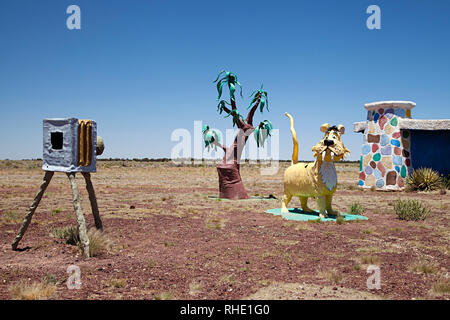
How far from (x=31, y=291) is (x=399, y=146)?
19800 millimetres

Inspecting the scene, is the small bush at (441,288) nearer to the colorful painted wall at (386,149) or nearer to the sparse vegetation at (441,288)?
the sparse vegetation at (441,288)

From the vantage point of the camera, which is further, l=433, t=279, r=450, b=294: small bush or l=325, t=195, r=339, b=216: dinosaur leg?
l=325, t=195, r=339, b=216: dinosaur leg

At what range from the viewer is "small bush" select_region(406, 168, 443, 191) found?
64.5 feet

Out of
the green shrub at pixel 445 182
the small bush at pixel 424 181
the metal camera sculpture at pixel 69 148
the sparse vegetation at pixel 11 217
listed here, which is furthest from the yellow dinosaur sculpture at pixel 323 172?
the green shrub at pixel 445 182

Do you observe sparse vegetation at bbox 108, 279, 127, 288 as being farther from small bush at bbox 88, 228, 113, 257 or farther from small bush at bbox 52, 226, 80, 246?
small bush at bbox 52, 226, 80, 246

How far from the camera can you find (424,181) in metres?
19.7

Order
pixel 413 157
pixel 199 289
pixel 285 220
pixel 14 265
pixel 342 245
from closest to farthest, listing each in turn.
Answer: pixel 199 289 < pixel 14 265 < pixel 342 245 < pixel 285 220 < pixel 413 157

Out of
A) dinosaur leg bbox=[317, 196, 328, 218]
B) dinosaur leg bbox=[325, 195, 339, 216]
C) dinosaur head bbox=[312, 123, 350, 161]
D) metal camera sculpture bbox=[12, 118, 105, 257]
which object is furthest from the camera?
dinosaur leg bbox=[325, 195, 339, 216]

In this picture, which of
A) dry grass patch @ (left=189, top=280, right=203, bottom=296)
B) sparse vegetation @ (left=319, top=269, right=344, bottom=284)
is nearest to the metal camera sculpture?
dry grass patch @ (left=189, top=280, right=203, bottom=296)

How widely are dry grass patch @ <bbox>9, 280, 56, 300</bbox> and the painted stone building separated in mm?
19157

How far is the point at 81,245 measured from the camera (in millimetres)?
7254
